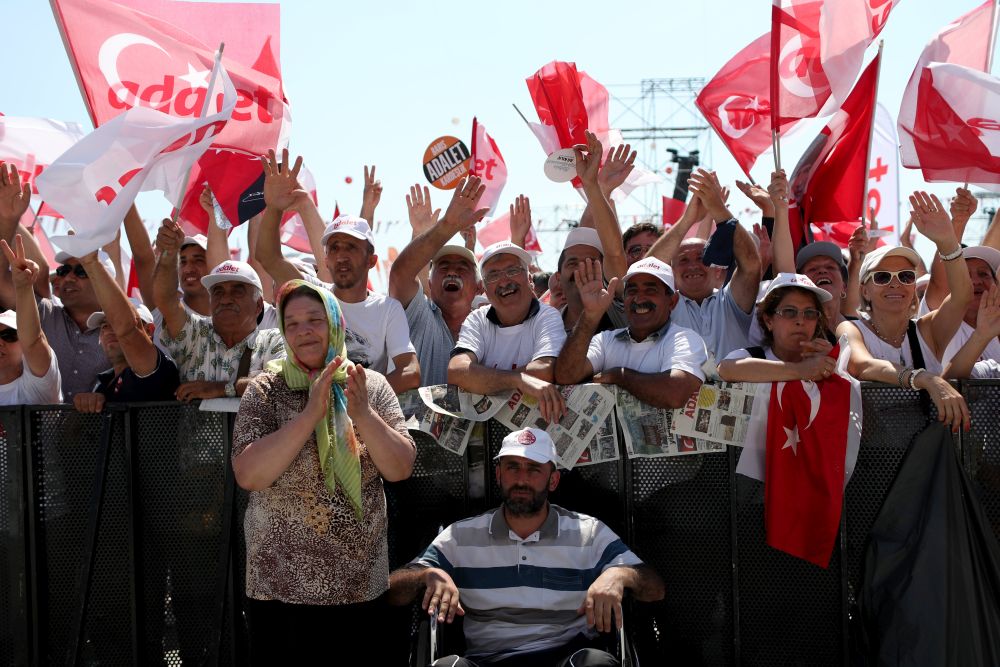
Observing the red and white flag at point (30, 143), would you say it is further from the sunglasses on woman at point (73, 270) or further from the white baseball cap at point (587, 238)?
the white baseball cap at point (587, 238)

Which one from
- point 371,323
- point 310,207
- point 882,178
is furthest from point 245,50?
point 882,178

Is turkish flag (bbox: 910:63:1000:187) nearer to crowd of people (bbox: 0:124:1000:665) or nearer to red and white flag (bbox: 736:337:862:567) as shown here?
crowd of people (bbox: 0:124:1000:665)

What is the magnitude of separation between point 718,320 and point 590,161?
129cm

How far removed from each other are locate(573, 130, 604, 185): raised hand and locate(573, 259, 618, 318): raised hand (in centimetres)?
118

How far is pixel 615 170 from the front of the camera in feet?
21.4

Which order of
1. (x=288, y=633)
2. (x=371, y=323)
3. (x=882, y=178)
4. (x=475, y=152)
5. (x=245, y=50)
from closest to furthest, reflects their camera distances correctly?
1. (x=288, y=633)
2. (x=371, y=323)
3. (x=245, y=50)
4. (x=475, y=152)
5. (x=882, y=178)

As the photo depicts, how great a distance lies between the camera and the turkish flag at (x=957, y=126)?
6.00 m

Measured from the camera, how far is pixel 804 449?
4609 mm

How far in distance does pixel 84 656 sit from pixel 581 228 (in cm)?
377

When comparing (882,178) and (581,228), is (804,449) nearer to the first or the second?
(581,228)

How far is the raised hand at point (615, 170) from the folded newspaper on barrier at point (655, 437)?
2134 millimetres

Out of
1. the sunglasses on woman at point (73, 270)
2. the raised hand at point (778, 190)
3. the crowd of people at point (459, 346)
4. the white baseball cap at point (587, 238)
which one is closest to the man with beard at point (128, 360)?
the crowd of people at point (459, 346)

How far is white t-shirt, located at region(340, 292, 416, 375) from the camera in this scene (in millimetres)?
5293

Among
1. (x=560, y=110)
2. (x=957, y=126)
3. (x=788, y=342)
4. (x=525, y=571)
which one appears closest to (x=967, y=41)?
(x=957, y=126)
